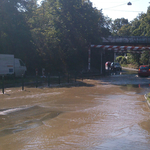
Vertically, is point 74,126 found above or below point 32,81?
below

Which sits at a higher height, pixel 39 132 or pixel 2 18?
pixel 2 18

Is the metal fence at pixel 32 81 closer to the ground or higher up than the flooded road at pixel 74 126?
higher up

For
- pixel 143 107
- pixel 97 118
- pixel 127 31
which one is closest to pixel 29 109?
pixel 97 118

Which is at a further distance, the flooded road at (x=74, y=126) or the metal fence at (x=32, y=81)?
the metal fence at (x=32, y=81)

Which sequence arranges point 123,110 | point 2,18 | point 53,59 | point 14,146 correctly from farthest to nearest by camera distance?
1. point 53,59
2. point 2,18
3. point 123,110
4. point 14,146

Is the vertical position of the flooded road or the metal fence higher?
the metal fence

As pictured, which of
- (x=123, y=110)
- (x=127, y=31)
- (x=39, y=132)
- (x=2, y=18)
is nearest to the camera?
(x=39, y=132)

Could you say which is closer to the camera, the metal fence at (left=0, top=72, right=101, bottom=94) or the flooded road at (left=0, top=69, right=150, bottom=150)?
the flooded road at (left=0, top=69, right=150, bottom=150)

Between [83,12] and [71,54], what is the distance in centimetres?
567

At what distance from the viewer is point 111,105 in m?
10.2

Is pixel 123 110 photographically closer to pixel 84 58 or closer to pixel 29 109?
pixel 29 109

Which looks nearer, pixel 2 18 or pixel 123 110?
pixel 123 110

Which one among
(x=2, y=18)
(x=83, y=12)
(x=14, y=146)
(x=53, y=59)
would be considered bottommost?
(x=14, y=146)

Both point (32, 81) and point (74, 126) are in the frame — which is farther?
point (32, 81)
